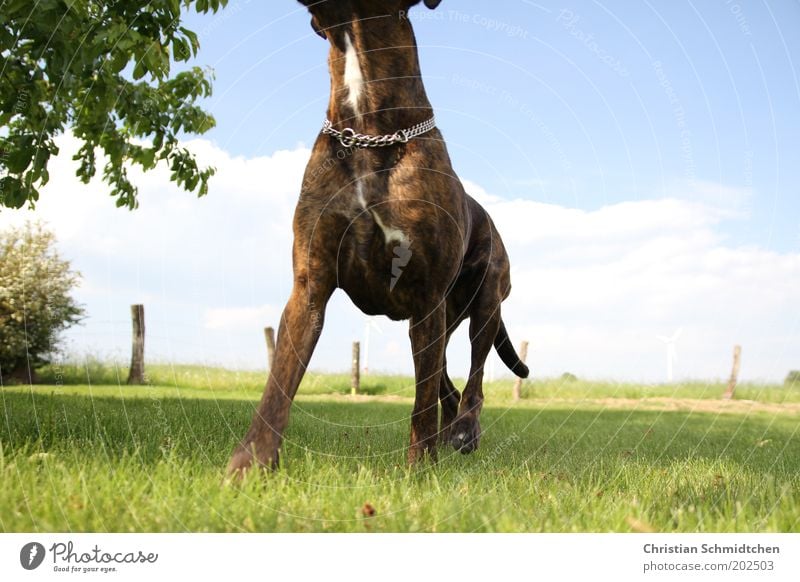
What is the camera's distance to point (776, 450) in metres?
7.07

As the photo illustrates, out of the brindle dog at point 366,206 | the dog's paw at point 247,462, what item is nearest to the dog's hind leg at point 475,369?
the brindle dog at point 366,206

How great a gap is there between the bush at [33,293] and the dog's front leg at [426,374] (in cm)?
323

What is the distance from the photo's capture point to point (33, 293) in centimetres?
711

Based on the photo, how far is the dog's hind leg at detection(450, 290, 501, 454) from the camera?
4.95 meters

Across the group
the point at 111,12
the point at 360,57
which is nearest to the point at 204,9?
the point at 111,12

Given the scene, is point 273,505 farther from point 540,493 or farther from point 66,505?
point 540,493

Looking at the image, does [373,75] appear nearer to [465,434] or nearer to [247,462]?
[247,462]

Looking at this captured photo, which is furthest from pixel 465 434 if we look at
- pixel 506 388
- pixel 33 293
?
pixel 506 388

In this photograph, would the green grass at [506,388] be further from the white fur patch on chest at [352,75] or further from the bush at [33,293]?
the white fur patch on chest at [352,75]

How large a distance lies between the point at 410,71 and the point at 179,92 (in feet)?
10.8

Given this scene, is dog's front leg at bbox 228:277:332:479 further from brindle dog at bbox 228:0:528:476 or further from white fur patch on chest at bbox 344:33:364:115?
white fur patch on chest at bbox 344:33:364:115
